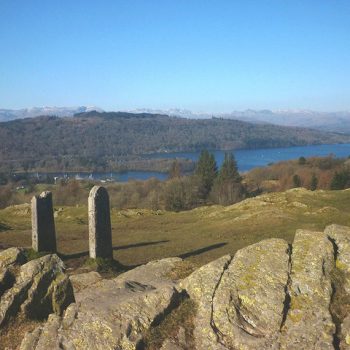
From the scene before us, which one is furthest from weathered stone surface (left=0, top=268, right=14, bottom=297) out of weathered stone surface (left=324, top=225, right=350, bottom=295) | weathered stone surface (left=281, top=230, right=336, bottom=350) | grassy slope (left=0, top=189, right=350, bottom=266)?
grassy slope (left=0, top=189, right=350, bottom=266)

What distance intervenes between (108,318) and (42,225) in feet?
69.1

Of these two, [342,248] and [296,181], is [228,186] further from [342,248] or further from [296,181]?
[342,248]

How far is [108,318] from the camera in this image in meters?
10.6

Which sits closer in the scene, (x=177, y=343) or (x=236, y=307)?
(x=177, y=343)

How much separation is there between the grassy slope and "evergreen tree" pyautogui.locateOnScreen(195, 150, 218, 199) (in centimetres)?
5214

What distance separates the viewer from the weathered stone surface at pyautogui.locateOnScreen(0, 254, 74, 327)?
11.9 meters

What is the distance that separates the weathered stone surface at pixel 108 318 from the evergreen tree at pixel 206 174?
99.7 m

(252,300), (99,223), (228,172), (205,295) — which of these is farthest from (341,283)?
(228,172)

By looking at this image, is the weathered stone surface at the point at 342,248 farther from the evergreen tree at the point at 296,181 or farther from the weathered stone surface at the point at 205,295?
the evergreen tree at the point at 296,181

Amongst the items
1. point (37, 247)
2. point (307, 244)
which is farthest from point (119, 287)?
point (37, 247)

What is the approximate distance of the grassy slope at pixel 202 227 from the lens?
3312cm

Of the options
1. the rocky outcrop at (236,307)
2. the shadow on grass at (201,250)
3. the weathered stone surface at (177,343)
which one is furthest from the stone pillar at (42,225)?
the weathered stone surface at (177,343)

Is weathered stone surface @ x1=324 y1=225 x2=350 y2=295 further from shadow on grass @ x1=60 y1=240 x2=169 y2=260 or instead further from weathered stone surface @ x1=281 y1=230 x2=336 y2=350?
shadow on grass @ x1=60 y1=240 x2=169 y2=260

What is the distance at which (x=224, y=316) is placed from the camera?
428 inches
